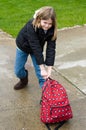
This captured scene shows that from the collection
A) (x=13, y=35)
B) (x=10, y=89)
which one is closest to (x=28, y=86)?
(x=10, y=89)

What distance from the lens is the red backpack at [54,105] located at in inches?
171

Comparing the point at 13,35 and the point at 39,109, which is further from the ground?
the point at 39,109

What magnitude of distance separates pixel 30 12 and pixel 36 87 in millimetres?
4370

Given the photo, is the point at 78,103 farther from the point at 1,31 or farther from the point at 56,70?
the point at 1,31

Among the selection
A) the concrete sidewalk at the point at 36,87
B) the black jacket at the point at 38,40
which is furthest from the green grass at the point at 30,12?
the black jacket at the point at 38,40

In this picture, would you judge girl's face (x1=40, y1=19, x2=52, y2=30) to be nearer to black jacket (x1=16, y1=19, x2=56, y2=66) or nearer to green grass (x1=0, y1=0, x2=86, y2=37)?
black jacket (x1=16, y1=19, x2=56, y2=66)

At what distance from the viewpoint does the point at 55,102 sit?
4.35m

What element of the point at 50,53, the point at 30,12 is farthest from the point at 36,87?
the point at 30,12

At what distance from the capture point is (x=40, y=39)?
4.63 meters

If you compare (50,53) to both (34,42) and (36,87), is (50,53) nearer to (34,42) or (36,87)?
(34,42)

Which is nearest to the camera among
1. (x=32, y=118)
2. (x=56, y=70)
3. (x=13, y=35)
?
(x=32, y=118)

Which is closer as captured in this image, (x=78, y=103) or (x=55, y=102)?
(x=55, y=102)

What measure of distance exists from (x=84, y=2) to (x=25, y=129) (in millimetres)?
6919

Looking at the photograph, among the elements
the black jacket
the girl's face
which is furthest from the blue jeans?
the girl's face
